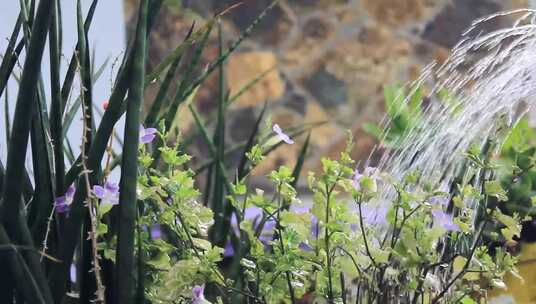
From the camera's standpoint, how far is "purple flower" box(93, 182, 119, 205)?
0.58m

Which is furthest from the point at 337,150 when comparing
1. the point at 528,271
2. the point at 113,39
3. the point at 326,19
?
the point at 528,271

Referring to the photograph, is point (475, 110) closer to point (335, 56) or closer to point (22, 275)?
point (22, 275)

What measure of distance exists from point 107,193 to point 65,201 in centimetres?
3

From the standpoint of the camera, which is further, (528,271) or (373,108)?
(373,108)

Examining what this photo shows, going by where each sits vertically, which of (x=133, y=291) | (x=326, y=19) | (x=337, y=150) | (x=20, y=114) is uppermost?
(x=326, y=19)

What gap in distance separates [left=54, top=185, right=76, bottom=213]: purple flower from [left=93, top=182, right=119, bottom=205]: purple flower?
0.07 ft

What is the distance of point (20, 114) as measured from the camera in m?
0.54

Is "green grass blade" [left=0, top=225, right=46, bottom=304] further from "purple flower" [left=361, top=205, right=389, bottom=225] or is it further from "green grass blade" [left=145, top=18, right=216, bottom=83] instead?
"purple flower" [left=361, top=205, right=389, bottom=225]

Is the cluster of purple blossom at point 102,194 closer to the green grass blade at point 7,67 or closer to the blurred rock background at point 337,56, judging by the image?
the green grass blade at point 7,67

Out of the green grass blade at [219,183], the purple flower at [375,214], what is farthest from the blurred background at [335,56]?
the purple flower at [375,214]

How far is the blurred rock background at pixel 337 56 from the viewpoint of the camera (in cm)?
305

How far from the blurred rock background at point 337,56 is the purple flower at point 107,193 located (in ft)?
7.92

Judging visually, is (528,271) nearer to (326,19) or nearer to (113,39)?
(113,39)

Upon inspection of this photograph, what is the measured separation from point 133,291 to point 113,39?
4.71ft
